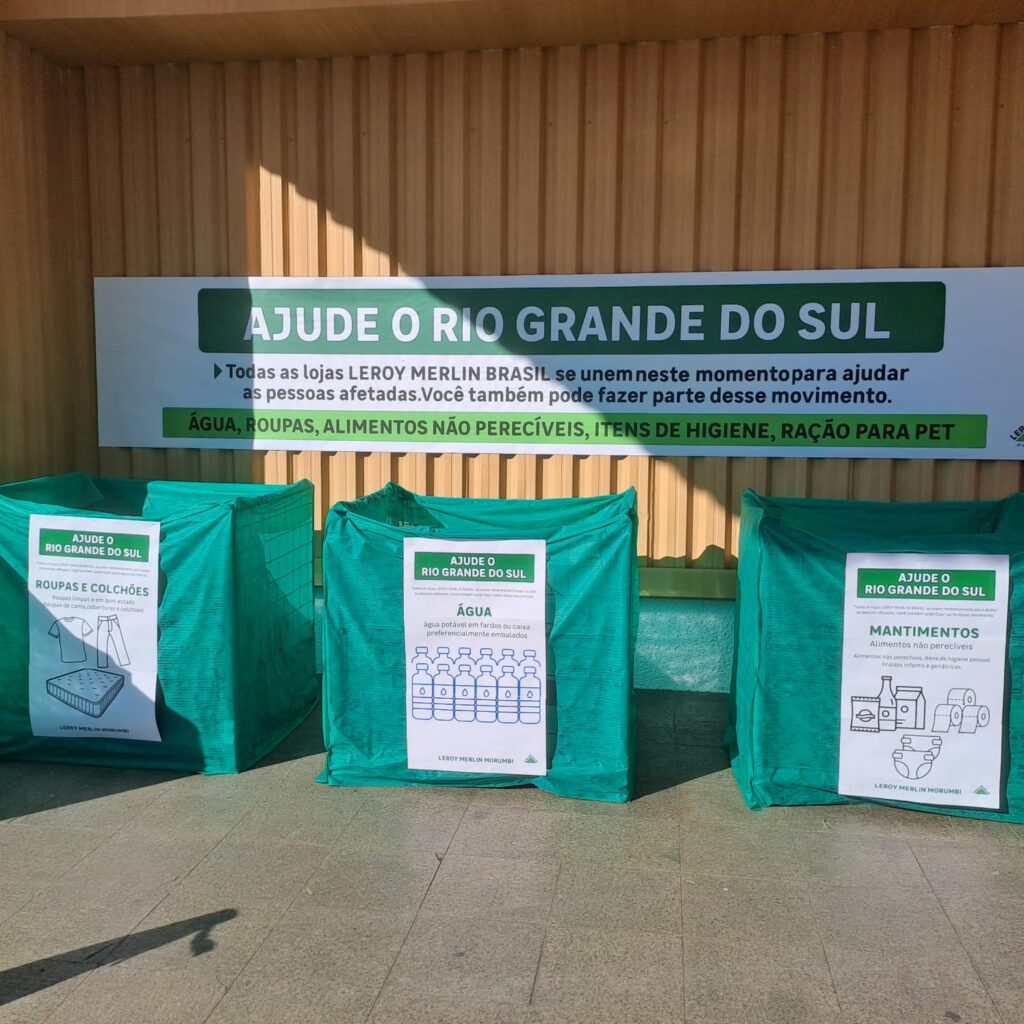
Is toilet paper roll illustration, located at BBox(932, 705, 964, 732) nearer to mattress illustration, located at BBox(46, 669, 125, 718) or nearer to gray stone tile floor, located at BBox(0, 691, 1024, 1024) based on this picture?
gray stone tile floor, located at BBox(0, 691, 1024, 1024)

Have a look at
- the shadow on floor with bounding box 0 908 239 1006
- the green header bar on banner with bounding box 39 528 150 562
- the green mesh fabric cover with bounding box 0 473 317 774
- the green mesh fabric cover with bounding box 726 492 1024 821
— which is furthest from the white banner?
the shadow on floor with bounding box 0 908 239 1006

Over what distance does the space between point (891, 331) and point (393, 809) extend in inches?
175

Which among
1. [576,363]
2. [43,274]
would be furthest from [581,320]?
[43,274]

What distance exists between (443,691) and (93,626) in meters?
2.06

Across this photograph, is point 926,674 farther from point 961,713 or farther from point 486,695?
point 486,695

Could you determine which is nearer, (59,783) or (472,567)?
(472,567)

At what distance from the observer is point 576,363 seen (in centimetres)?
716

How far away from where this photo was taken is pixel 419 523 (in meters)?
6.94

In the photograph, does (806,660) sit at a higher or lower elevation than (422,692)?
higher

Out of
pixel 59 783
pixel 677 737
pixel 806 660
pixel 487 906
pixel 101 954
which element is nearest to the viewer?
pixel 101 954

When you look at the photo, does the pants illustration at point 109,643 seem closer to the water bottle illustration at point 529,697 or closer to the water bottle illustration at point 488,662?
the water bottle illustration at point 488,662

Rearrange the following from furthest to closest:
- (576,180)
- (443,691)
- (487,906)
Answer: (576,180), (443,691), (487,906)

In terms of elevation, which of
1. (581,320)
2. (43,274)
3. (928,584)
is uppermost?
(43,274)

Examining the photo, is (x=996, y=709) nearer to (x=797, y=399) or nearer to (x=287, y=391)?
(x=797, y=399)
